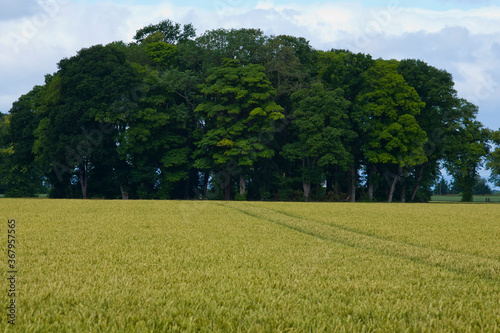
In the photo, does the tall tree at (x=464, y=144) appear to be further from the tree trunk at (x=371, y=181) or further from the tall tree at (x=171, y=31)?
the tall tree at (x=171, y=31)

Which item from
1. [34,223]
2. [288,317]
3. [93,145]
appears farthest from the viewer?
[93,145]

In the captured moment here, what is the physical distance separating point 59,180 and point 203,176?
1427 centimetres

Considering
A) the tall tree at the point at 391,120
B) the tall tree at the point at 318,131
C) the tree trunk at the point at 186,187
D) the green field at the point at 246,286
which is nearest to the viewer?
the green field at the point at 246,286

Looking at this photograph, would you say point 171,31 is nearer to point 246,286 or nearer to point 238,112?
point 238,112

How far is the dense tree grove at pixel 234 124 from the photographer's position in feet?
112

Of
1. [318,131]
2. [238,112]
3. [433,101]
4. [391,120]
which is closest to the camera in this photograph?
[238,112]

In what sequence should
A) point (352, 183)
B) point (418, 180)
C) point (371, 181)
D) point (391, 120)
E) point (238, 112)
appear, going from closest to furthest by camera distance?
point (238, 112) → point (391, 120) → point (371, 181) → point (352, 183) → point (418, 180)

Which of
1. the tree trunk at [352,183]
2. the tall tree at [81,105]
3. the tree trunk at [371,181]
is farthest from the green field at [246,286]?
the tree trunk at [371,181]

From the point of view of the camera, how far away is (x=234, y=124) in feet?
114

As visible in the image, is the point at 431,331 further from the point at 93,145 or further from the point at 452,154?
the point at 452,154

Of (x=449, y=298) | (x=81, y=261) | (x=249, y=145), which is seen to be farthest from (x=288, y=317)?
(x=249, y=145)

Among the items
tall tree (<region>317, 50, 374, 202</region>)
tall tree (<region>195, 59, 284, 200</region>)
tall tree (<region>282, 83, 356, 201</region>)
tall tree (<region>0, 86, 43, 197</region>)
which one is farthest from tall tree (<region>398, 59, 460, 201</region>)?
tall tree (<region>0, 86, 43, 197</region>)

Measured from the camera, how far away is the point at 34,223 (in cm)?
880

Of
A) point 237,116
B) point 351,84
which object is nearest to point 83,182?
point 237,116
